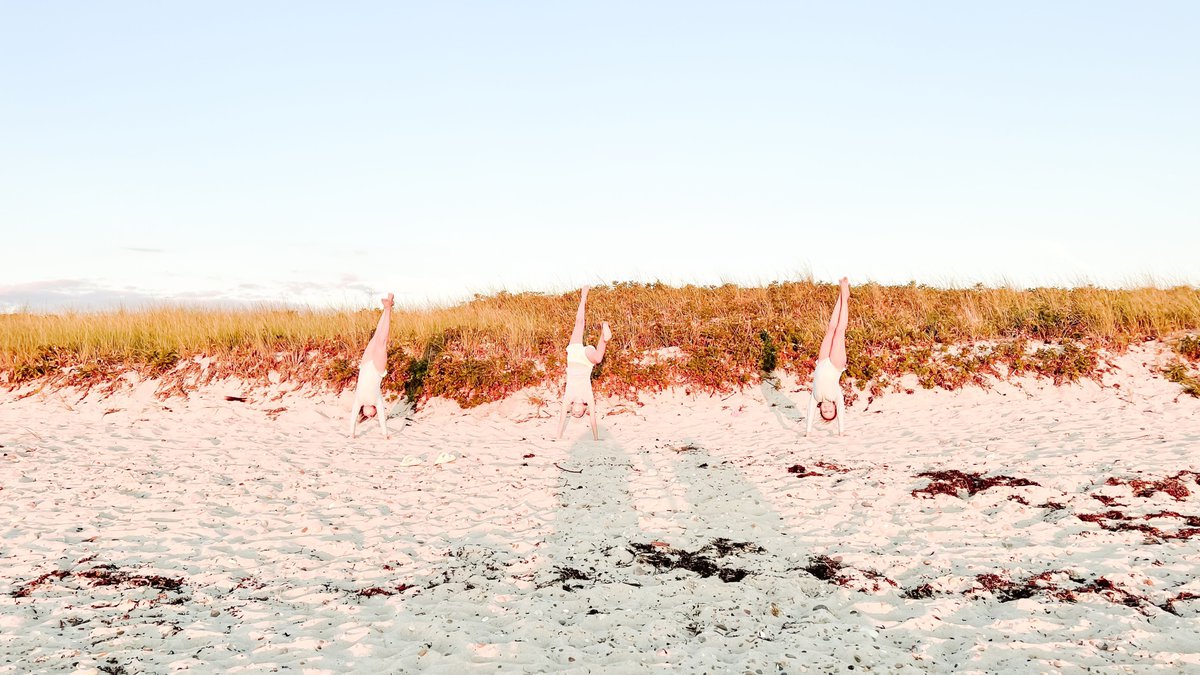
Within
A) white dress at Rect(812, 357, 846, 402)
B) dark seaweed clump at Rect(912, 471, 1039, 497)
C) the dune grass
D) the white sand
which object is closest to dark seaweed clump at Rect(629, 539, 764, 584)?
the white sand

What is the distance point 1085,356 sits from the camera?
44.2ft

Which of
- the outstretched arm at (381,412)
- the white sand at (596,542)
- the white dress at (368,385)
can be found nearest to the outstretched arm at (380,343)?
the white dress at (368,385)

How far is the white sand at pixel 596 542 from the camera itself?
5.02 m

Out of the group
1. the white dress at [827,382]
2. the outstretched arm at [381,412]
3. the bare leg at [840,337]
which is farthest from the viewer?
the outstretched arm at [381,412]

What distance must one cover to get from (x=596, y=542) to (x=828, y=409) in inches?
231

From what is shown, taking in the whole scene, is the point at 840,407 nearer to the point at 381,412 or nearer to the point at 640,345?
the point at 640,345

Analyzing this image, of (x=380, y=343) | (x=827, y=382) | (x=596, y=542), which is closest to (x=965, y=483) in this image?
(x=827, y=382)

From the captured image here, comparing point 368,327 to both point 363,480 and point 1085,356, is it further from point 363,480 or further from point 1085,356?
point 1085,356

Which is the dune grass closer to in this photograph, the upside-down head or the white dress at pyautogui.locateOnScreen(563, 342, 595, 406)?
the upside-down head

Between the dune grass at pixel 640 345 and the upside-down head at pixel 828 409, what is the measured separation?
8.69 ft

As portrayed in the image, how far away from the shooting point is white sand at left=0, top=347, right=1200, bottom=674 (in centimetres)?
502

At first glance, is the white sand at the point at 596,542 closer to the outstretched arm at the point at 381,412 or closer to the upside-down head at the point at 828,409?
the outstretched arm at the point at 381,412

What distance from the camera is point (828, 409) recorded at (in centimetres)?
1169

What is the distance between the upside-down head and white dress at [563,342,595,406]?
391 centimetres
